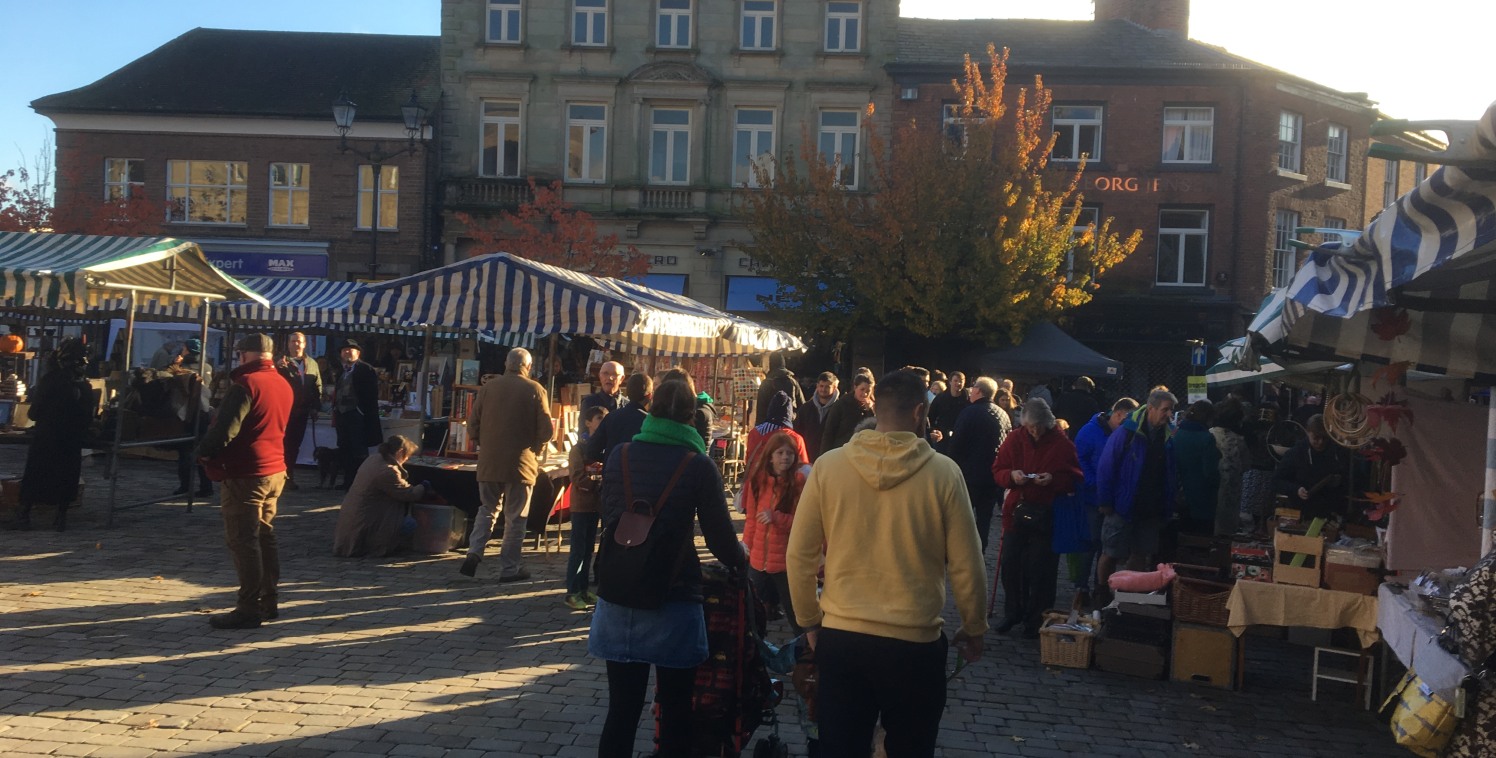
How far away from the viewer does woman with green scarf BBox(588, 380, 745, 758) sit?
185 inches

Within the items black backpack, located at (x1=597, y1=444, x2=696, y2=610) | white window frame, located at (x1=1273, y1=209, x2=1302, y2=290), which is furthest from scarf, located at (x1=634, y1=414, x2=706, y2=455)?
white window frame, located at (x1=1273, y1=209, x2=1302, y2=290)

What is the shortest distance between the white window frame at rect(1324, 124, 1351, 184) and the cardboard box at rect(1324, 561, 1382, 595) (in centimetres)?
2628

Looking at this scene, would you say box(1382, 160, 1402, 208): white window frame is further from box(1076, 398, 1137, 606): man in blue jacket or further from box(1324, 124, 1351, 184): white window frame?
box(1076, 398, 1137, 606): man in blue jacket

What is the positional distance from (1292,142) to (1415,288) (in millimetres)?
26912

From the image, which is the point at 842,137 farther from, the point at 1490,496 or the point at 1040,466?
the point at 1490,496

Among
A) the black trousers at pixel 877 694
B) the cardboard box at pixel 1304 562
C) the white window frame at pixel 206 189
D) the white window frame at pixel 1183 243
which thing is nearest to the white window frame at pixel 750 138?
the white window frame at pixel 1183 243

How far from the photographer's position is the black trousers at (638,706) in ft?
15.5

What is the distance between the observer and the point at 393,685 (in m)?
6.68

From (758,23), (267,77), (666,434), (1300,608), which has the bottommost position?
(1300,608)

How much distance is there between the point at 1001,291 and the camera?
80.7 ft

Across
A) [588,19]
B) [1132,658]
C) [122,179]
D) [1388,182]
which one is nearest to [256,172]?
[122,179]

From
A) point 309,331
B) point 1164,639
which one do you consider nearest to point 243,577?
point 1164,639

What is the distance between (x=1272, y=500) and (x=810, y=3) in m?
21.0

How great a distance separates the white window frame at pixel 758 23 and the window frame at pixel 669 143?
7.45 feet
